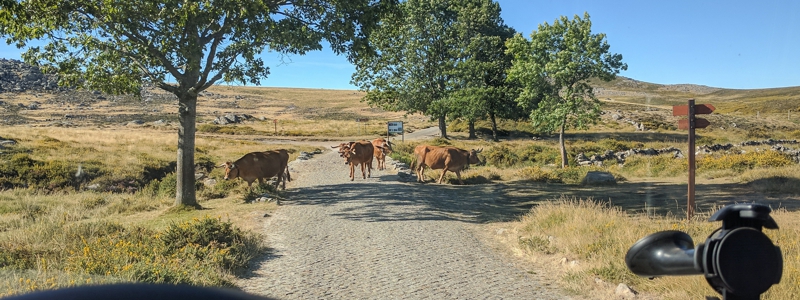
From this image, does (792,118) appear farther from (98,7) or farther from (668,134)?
(98,7)

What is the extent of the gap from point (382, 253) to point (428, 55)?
3403 cm

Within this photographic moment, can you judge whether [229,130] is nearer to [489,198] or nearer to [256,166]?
[256,166]

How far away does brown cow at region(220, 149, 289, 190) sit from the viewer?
49.1ft

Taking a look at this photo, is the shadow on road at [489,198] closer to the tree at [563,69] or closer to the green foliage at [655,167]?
the green foliage at [655,167]

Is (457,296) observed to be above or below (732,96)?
below

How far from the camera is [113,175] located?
2136 centimetres

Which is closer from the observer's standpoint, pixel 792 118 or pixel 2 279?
pixel 2 279

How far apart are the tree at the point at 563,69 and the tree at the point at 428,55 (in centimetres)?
1070

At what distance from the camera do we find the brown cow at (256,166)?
14953 millimetres

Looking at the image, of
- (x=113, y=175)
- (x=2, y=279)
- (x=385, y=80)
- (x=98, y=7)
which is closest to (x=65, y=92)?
(x=385, y=80)

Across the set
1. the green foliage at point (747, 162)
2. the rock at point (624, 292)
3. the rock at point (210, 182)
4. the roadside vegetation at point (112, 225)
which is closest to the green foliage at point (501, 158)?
the green foliage at point (747, 162)

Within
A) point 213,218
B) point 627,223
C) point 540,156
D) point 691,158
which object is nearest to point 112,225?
point 213,218

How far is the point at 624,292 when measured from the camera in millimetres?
6258

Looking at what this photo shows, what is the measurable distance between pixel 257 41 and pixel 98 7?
3.32 metres
